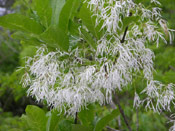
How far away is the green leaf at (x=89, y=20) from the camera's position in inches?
37.5

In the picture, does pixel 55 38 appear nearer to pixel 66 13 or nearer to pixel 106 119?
pixel 66 13

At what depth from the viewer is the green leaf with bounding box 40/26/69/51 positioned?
0.97m

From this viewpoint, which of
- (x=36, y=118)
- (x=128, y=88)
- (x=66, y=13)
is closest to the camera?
(x=66, y=13)

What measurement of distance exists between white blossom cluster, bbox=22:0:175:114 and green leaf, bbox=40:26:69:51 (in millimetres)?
33

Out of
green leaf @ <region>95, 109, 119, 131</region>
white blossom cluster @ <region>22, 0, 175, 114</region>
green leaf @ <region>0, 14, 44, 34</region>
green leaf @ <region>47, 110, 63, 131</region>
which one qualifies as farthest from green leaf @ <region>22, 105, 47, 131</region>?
green leaf @ <region>0, 14, 44, 34</region>

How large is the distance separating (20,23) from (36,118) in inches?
19.4

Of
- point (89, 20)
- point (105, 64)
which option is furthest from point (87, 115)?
point (89, 20)

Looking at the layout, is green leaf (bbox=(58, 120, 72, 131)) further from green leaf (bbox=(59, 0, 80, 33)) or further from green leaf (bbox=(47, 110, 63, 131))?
green leaf (bbox=(59, 0, 80, 33))

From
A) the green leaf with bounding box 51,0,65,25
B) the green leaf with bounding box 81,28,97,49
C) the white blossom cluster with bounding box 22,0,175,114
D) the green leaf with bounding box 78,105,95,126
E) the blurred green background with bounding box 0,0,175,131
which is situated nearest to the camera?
the white blossom cluster with bounding box 22,0,175,114

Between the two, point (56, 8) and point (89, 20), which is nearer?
point (89, 20)

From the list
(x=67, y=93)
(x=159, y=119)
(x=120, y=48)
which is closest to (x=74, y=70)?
(x=67, y=93)

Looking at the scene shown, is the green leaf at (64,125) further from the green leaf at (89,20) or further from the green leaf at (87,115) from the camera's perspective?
the green leaf at (89,20)

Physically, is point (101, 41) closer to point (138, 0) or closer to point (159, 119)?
point (138, 0)

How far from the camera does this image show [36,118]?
119cm
